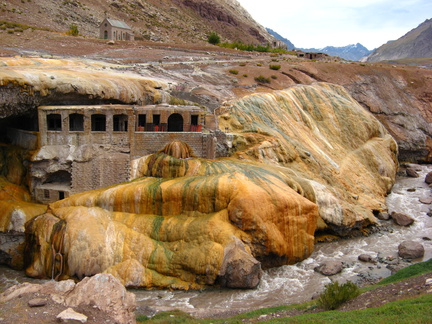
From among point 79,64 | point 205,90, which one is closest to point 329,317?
point 205,90

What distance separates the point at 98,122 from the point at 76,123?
56.9 inches

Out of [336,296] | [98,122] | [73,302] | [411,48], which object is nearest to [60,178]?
[98,122]

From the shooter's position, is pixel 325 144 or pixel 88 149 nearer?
pixel 88 149

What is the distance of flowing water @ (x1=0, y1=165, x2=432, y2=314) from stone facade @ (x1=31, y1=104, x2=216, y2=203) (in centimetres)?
577

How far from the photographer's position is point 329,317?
13078mm

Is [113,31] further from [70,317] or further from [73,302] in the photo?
[70,317]

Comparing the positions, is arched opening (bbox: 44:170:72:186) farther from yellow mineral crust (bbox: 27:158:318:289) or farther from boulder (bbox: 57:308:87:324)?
boulder (bbox: 57:308:87:324)

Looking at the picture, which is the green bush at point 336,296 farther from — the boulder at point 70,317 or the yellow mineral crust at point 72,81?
the yellow mineral crust at point 72,81

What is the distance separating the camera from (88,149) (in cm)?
2555

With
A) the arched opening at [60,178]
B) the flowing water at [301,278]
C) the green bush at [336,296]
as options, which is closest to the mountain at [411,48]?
the flowing water at [301,278]

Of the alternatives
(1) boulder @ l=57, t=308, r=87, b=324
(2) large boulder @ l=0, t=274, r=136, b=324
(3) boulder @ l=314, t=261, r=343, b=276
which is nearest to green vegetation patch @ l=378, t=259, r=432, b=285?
(3) boulder @ l=314, t=261, r=343, b=276

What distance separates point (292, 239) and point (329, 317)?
10.2 metres

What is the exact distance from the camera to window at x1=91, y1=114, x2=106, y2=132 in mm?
28047

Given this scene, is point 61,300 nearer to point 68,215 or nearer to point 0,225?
point 68,215
